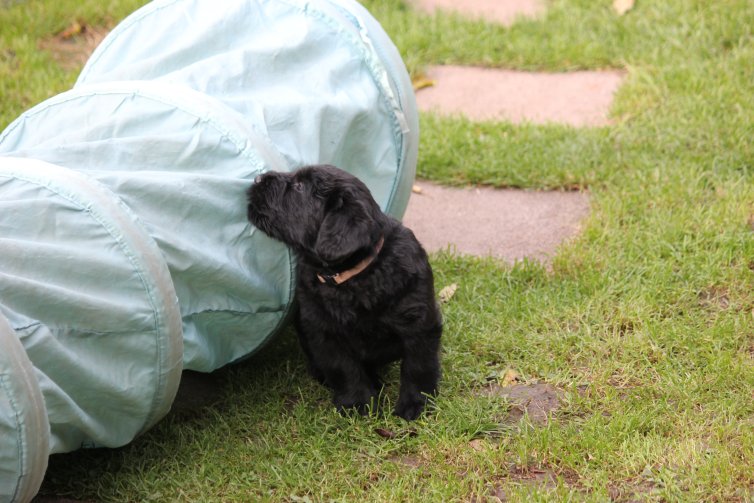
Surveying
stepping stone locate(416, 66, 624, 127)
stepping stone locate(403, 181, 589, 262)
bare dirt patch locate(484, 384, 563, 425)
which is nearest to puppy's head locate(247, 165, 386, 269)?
bare dirt patch locate(484, 384, 563, 425)

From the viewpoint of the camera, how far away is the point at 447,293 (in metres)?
4.42

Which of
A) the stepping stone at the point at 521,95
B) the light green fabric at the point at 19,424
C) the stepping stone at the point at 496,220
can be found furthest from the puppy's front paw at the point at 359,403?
the stepping stone at the point at 521,95

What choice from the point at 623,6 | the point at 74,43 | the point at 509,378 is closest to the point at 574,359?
the point at 509,378

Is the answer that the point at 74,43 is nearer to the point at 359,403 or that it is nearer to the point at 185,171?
the point at 185,171

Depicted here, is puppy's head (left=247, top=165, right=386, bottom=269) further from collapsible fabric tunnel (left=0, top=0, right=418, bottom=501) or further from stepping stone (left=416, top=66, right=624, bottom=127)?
stepping stone (left=416, top=66, right=624, bottom=127)

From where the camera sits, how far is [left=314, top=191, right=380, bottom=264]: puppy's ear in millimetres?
3283

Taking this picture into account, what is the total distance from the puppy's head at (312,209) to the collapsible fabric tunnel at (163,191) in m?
0.10

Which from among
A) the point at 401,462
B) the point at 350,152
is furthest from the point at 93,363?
the point at 350,152

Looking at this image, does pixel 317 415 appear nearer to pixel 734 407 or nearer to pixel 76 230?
pixel 76 230

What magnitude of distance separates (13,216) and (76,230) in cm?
19

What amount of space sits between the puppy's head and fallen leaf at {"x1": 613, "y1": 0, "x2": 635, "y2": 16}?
4.19 metres

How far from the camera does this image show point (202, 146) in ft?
11.2

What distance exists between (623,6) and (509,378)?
408 cm

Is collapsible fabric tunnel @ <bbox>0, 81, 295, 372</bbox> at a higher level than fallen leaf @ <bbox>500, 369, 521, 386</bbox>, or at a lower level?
higher
